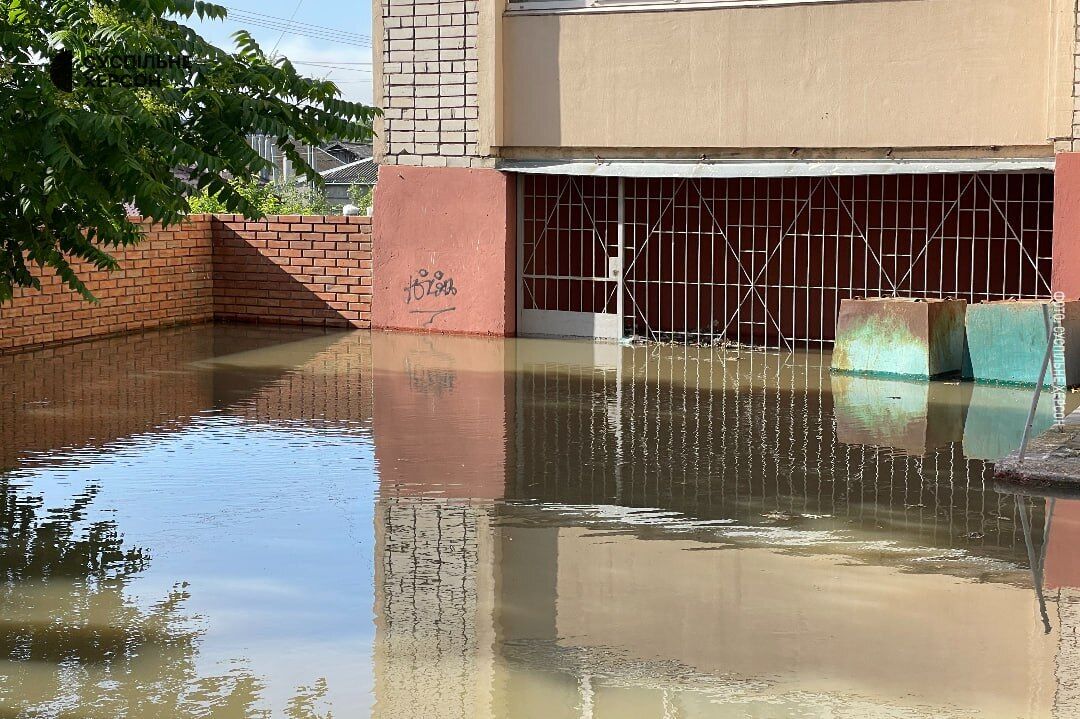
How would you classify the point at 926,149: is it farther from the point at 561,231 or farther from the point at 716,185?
the point at 561,231

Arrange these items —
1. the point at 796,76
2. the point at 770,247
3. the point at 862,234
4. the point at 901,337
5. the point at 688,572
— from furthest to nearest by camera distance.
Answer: the point at 770,247 → the point at 862,234 → the point at 796,76 → the point at 901,337 → the point at 688,572

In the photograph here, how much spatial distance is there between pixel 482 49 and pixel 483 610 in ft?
38.4

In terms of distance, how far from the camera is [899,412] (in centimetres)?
1277

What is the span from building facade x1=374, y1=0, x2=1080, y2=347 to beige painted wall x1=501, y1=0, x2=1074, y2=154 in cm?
2

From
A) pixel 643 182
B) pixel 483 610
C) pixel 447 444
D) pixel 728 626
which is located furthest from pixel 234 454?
pixel 643 182

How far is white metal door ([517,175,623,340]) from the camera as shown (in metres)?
18.3

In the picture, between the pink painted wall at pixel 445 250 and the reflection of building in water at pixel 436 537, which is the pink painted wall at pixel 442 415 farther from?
the pink painted wall at pixel 445 250

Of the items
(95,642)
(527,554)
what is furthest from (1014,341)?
(95,642)

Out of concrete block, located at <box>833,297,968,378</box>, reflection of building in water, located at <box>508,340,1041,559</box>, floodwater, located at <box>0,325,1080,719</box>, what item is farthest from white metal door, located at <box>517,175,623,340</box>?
floodwater, located at <box>0,325,1080,719</box>

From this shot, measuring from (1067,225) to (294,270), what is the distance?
32.6 ft

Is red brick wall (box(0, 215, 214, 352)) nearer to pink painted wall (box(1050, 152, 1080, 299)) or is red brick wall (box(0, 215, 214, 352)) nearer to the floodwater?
the floodwater

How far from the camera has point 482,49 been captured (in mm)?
17703

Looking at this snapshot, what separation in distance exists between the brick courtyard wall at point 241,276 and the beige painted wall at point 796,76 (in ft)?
10.1

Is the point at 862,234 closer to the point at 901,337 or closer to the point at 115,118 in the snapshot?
the point at 901,337
